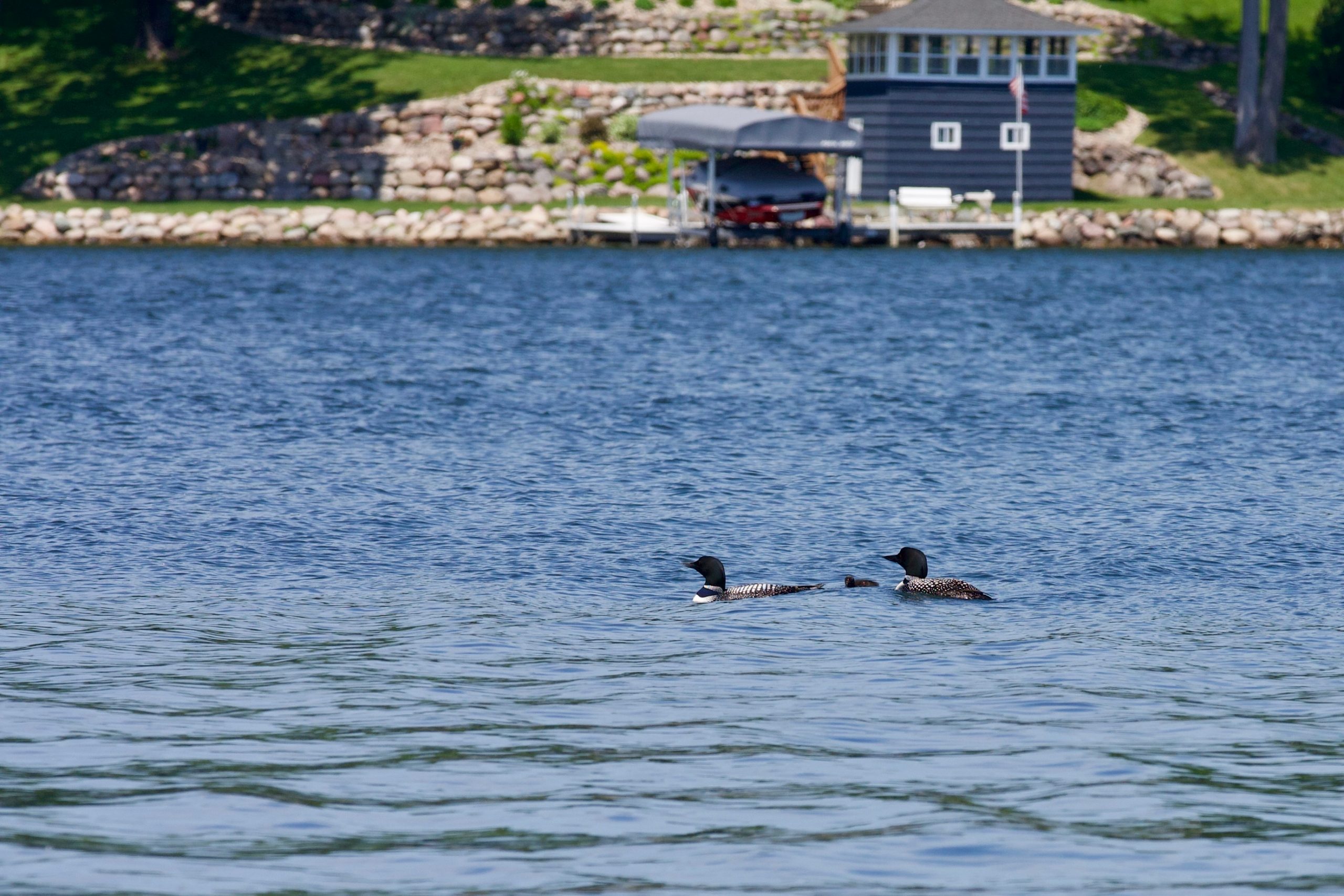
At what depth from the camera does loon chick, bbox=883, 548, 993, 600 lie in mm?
14758

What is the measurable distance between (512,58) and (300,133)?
34.4 ft

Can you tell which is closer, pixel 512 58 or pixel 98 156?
pixel 98 156

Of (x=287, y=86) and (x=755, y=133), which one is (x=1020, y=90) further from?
(x=287, y=86)

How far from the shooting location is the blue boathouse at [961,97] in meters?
59.7

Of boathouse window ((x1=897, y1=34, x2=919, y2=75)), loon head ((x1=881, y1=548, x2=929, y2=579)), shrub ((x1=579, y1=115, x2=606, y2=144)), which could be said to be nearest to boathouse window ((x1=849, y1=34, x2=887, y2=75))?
boathouse window ((x1=897, y1=34, x2=919, y2=75))

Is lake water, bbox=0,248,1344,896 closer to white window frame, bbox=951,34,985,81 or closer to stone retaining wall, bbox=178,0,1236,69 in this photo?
white window frame, bbox=951,34,985,81

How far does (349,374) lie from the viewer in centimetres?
2975

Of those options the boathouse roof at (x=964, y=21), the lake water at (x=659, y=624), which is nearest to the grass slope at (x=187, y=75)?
the boathouse roof at (x=964, y=21)

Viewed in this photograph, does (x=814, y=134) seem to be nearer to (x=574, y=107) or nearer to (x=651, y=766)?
(x=574, y=107)

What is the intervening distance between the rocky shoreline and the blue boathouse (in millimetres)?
2640

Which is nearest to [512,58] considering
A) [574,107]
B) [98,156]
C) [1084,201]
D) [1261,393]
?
→ [574,107]

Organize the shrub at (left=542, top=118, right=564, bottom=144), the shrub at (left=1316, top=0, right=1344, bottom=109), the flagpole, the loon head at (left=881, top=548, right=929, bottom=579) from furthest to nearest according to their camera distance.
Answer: the shrub at (left=1316, top=0, right=1344, bottom=109)
the shrub at (left=542, top=118, right=564, bottom=144)
the flagpole
the loon head at (left=881, top=548, right=929, bottom=579)

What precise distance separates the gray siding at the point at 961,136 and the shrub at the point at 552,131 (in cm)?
990

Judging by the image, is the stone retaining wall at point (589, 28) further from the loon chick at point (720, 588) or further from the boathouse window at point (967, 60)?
the loon chick at point (720, 588)
